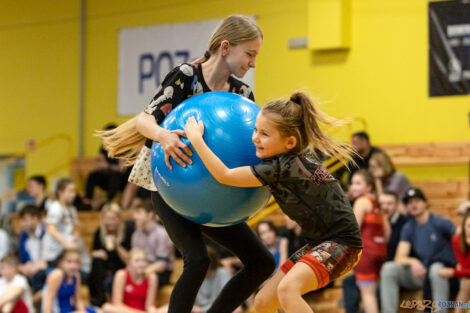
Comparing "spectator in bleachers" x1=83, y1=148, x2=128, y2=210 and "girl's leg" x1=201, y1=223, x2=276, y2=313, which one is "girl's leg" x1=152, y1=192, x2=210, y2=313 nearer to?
"girl's leg" x1=201, y1=223, x2=276, y2=313

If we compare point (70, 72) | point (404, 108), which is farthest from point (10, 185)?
point (404, 108)

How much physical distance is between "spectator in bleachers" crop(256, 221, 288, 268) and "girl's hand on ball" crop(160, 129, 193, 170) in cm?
394

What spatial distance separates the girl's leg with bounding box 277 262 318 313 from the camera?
3408 millimetres

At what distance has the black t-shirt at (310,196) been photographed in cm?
350

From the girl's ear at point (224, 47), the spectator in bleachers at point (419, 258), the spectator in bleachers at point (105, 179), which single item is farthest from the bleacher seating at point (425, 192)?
the girl's ear at point (224, 47)

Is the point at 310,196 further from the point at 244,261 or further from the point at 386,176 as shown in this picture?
the point at 386,176

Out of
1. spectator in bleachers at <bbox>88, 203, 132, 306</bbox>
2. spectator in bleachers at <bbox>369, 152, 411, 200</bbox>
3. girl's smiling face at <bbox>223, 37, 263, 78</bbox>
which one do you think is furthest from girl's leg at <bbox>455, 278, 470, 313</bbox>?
spectator in bleachers at <bbox>88, 203, 132, 306</bbox>

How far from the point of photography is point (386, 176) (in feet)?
26.2

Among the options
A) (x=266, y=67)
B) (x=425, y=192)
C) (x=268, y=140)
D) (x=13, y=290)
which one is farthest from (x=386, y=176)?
(x=268, y=140)

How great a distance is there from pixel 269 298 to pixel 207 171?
715 mm

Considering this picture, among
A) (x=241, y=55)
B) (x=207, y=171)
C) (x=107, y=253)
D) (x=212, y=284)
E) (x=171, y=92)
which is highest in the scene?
(x=241, y=55)

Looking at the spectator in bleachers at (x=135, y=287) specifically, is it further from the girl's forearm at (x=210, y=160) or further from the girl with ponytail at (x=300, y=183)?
the girl's forearm at (x=210, y=160)

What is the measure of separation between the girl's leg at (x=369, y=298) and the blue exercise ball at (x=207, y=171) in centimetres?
314

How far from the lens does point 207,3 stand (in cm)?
1160
